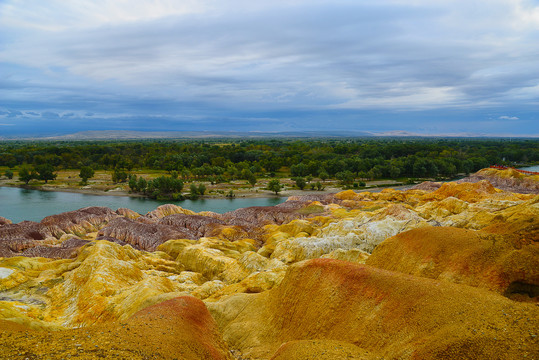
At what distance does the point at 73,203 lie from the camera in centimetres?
10750

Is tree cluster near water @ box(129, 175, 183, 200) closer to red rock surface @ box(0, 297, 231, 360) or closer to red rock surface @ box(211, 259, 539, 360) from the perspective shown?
red rock surface @ box(211, 259, 539, 360)

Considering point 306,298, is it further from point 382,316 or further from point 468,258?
point 468,258

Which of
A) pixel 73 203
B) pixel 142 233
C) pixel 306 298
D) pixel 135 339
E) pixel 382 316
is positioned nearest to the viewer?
pixel 135 339

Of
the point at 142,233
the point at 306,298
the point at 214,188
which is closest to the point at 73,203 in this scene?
the point at 214,188

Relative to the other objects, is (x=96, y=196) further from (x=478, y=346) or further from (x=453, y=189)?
(x=478, y=346)

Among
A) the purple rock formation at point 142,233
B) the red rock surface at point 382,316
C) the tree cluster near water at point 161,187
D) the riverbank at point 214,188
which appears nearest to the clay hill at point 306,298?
the red rock surface at point 382,316

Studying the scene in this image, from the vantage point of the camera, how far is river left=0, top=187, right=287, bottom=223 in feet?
318

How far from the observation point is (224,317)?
86.9 feet

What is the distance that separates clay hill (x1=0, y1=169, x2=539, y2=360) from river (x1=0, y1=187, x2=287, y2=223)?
57984 mm

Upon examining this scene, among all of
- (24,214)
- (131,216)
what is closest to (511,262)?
(131,216)

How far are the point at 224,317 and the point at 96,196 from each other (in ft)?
358

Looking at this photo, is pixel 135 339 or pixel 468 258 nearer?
pixel 135 339

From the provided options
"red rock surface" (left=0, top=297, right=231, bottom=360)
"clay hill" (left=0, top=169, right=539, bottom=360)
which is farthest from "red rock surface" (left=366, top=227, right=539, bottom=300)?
"red rock surface" (left=0, top=297, right=231, bottom=360)

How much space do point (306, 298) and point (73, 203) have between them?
105m
